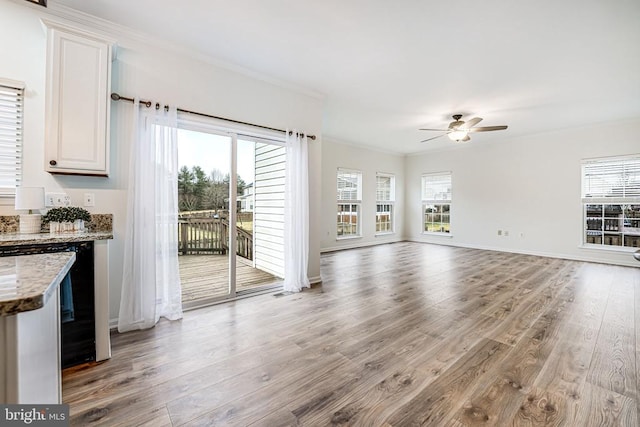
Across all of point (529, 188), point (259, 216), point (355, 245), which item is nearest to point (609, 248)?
point (529, 188)

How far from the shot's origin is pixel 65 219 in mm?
2141

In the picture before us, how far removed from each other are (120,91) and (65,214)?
120 centimetres

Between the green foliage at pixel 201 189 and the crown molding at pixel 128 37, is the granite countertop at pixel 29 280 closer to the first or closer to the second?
the green foliage at pixel 201 189

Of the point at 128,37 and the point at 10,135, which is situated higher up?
the point at 128,37

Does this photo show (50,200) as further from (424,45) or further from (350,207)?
(350,207)

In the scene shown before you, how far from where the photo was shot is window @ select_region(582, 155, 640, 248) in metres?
5.05

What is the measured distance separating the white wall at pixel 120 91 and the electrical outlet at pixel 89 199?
29 millimetres

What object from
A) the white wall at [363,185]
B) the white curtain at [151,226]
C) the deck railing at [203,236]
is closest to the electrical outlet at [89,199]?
the white curtain at [151,226]

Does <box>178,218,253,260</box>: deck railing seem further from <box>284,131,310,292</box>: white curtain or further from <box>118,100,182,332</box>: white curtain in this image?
<box>284,131,310,292</box>: white curtain

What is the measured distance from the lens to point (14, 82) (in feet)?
7.00

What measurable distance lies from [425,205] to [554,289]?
4.60 metres

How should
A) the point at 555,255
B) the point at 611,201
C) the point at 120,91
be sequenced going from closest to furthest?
the point at 120,91, the point at 611,201, the point at 555,255

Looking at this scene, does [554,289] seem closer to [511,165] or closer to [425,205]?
[511,165]

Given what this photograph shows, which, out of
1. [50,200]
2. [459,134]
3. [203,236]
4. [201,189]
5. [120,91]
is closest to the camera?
[50,200]
